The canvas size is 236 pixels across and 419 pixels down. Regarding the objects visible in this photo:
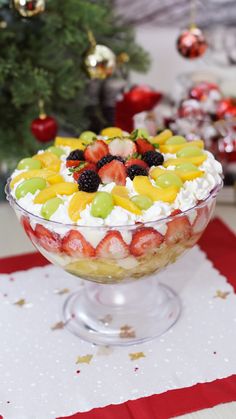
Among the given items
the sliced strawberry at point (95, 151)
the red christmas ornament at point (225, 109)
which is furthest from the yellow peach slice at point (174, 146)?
the red christmas ornament at point (225, 109)

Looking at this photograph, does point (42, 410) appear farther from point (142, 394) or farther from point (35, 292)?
point (35, 292)

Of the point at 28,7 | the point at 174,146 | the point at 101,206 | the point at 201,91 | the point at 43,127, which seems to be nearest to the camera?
the point at 101,206

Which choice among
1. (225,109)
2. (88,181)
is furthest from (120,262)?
(225,109)

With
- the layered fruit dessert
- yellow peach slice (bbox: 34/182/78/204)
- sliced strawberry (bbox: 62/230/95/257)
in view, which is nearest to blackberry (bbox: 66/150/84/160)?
the layered fruit dessert

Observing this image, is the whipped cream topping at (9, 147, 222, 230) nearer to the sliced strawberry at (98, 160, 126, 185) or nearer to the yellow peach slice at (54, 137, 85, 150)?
the sliced strawberry at (98, 160, 126, 185)

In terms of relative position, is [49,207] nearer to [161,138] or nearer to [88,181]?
[88,181]

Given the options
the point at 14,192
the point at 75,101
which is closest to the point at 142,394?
the point at 14,192
